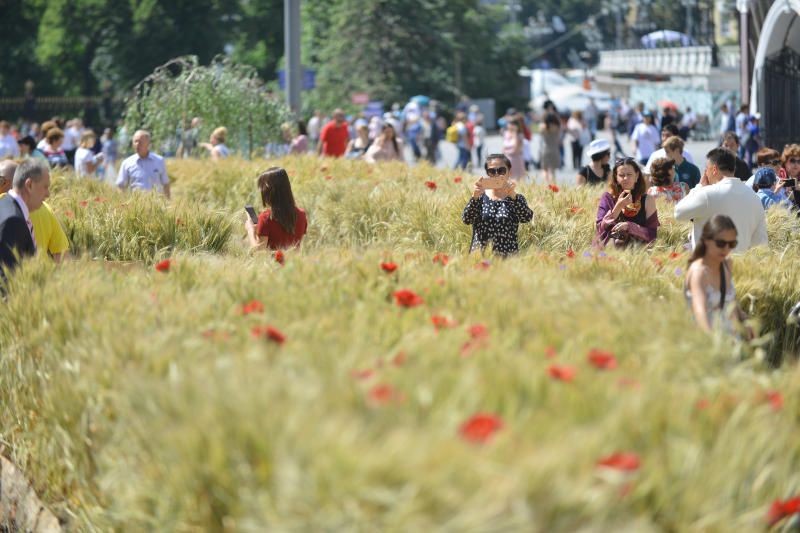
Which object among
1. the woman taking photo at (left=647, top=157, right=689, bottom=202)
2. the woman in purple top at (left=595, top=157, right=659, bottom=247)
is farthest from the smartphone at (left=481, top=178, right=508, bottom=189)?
the woman taking photo at (left=647, top=157, right=689, bottom=202)

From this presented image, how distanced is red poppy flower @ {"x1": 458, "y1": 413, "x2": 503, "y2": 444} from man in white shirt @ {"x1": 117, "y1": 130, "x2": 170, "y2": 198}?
1030cm

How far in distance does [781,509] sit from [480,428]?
3.84 ft

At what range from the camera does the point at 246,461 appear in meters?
3.87

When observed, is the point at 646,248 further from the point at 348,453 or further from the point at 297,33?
the point at 297,33

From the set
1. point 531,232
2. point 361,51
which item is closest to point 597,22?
point 361,51

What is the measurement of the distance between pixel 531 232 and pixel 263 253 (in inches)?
138

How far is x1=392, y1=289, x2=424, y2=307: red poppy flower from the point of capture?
5629mm

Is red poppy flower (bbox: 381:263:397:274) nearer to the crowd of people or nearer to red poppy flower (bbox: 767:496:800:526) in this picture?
the crowd of people

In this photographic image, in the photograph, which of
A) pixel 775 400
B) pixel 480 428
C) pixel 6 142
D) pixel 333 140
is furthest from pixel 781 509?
pixel 6 142

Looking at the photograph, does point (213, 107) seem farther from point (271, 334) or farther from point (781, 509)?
point (781, 509)

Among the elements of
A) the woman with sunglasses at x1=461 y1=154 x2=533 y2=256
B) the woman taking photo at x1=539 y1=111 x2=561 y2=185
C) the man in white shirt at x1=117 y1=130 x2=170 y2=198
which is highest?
the woman with sunglasses at x1=461 y1=154 x2=533 y2=256

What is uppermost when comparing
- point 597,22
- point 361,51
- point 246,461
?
point 246,461

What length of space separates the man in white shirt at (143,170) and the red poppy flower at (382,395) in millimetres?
9981

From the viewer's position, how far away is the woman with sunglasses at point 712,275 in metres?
6.33
